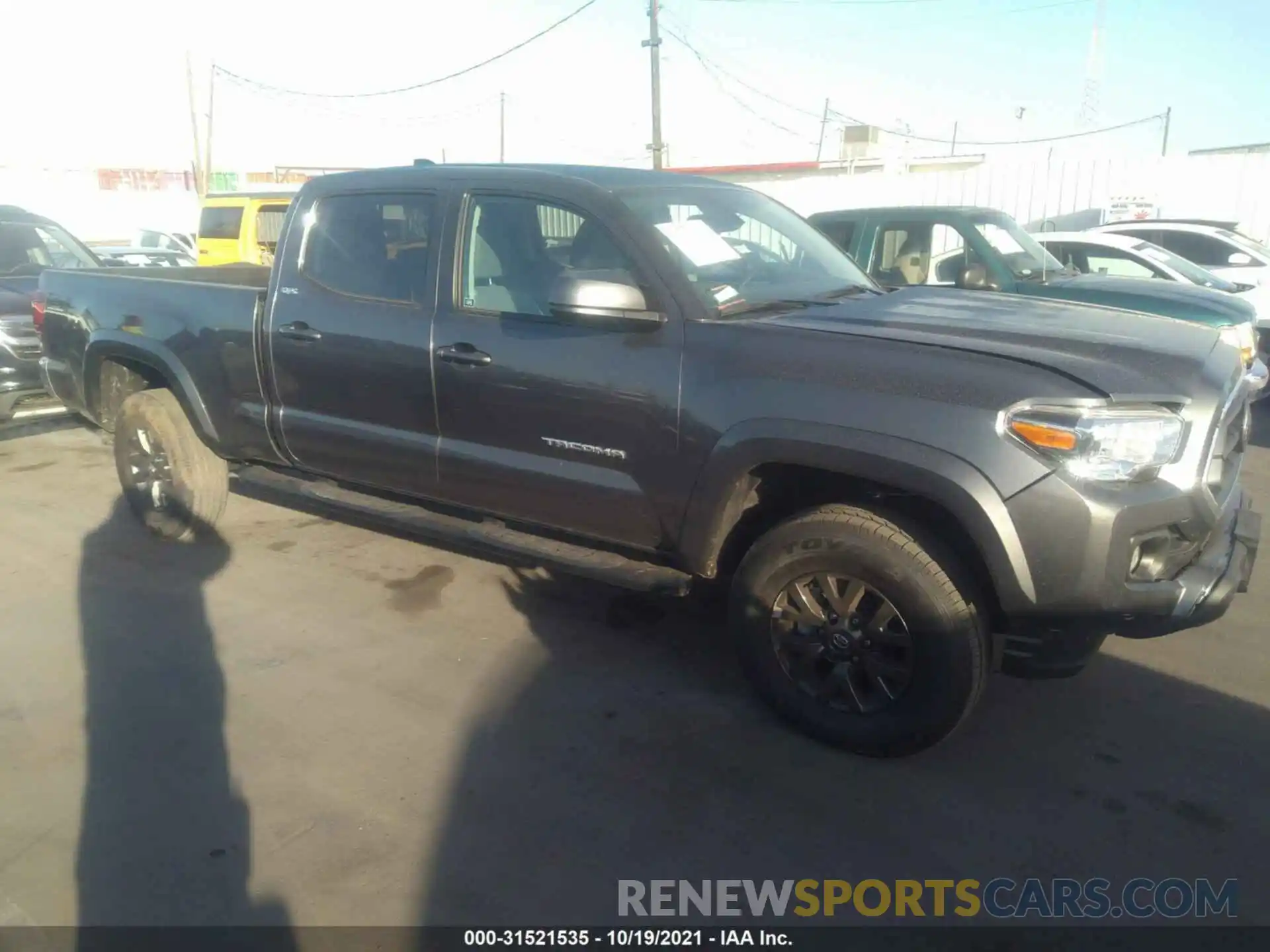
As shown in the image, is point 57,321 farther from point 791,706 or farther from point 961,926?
point 961,926

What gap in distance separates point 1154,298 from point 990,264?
3.94 feet

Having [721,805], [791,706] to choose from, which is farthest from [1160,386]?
[721,805]

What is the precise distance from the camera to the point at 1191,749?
10.8 ft

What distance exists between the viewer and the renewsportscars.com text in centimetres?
260

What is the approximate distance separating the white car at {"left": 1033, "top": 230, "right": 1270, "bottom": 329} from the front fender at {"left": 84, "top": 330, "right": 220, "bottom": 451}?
25.2ft

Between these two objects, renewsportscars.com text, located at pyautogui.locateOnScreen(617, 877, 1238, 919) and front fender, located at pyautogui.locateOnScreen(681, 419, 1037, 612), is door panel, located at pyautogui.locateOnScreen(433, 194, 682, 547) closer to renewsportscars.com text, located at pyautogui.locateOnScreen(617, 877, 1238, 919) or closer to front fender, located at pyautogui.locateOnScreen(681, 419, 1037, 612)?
front fender, located at pyautogui.locateOnScreen(681, 419, 1037, 612)

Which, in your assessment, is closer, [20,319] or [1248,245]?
[20,319]

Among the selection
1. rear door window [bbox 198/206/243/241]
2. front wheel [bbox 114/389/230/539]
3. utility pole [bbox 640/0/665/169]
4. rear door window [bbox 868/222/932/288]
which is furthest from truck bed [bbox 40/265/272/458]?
utility pole [bbox 640/0/665/169]

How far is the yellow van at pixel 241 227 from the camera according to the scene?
12883 millimetres

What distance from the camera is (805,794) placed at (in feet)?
10.1

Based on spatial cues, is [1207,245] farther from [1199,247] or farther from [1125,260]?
[1125,260]

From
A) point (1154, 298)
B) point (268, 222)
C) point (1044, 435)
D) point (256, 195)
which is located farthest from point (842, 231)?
point (256, 195)

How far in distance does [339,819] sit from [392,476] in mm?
1643

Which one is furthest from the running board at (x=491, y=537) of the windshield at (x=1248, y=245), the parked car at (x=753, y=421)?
the windshield at (x=1248, y=245)
